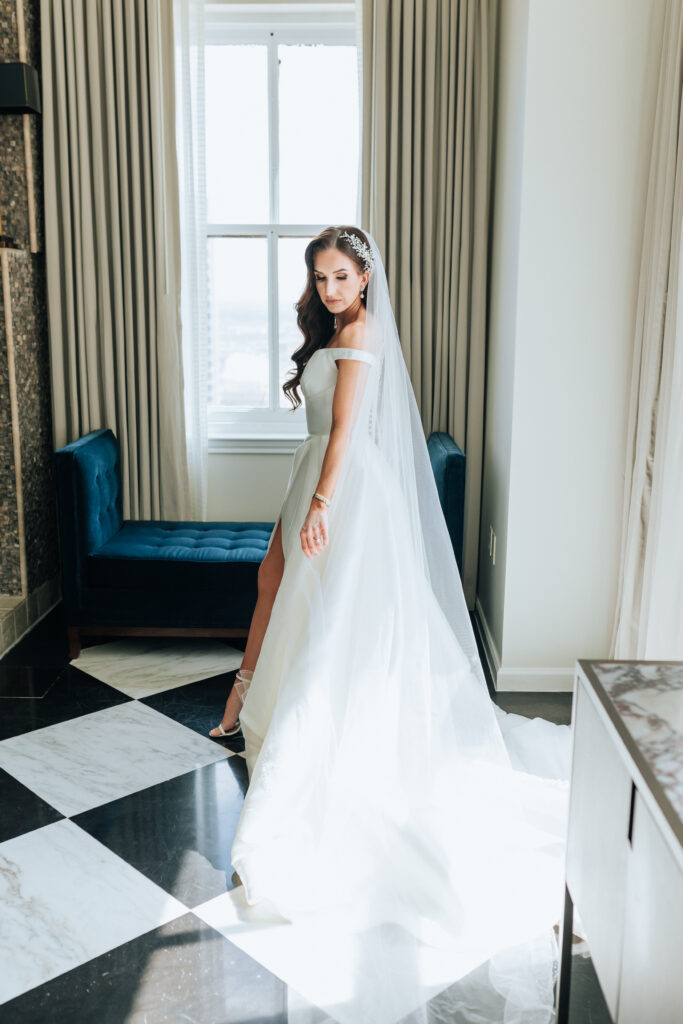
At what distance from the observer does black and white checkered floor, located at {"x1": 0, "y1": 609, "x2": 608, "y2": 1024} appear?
165cm

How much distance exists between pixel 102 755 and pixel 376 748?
962 millimetres

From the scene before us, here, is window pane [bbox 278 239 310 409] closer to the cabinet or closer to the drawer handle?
the cabinet

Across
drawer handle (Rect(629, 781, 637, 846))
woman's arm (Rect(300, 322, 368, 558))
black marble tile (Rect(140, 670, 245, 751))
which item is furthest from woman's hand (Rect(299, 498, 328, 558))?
drawer handle (Rect(629, 781, 637, 846))

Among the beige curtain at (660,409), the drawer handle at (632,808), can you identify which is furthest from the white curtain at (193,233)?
the drawer handle at (632,808)

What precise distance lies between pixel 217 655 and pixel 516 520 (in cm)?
131

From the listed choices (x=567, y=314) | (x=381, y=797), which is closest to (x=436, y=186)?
(x=567, y=314)

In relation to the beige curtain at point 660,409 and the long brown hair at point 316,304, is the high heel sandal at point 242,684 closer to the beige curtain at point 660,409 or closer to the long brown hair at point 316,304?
the long brown hair at point 316,304

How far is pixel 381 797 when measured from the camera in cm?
201

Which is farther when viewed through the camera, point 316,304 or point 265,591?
point 265,591

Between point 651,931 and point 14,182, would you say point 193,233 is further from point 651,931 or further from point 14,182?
point 651,931

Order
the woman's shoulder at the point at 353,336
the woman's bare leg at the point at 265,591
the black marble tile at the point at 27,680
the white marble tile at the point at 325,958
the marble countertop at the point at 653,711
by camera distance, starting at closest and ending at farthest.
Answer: the marble countertop at the point at 653,711, the white marble tile at the point at 325,958, the woman's shoulder at the point at 353,336, the woman's bare leg at the point at 265,591, the black marble tile at the point at 27,680

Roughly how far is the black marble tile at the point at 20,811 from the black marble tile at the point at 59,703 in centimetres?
35

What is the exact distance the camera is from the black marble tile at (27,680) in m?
3.03

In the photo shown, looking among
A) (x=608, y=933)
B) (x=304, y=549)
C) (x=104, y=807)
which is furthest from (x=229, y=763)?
(x=608, y=933)
